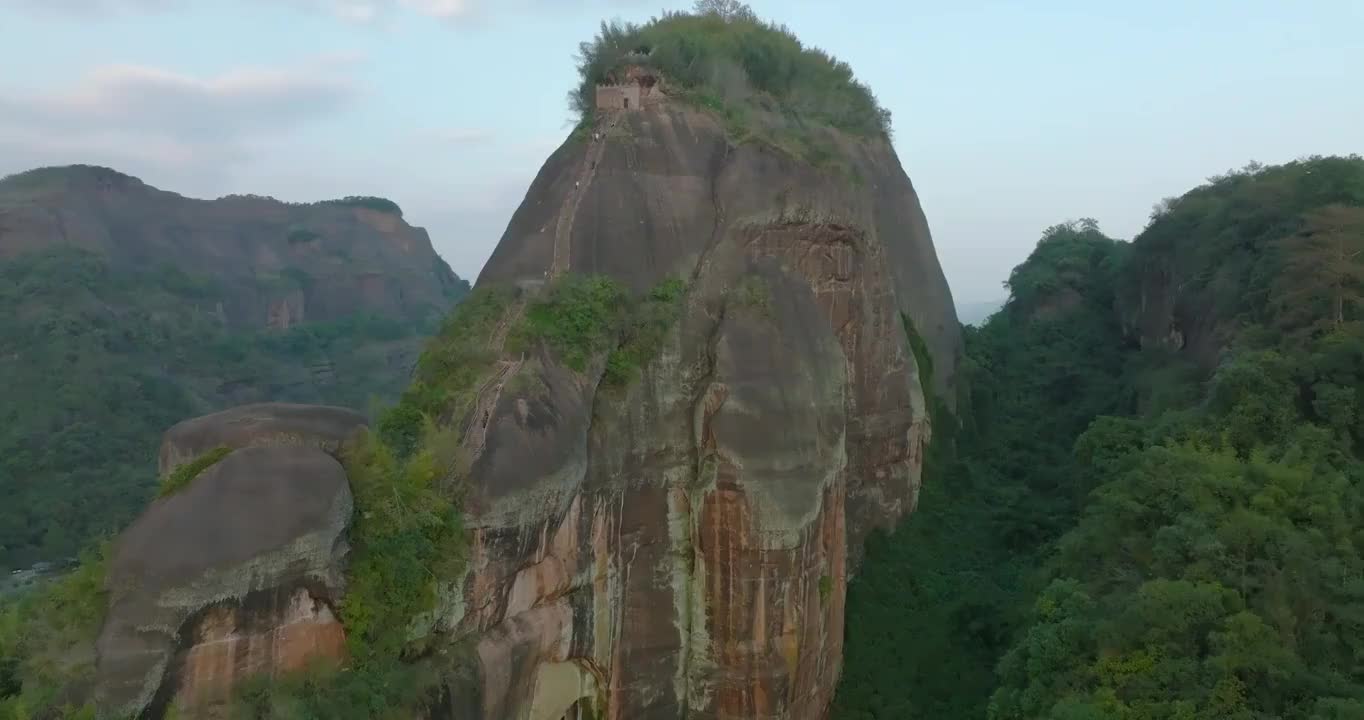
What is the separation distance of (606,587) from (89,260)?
43556 millimetres

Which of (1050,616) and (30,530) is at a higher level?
(1050,616)

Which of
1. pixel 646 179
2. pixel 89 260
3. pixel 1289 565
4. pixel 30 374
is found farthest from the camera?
pixel 89 260

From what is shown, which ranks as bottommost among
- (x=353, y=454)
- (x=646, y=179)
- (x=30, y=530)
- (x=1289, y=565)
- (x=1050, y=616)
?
(x=30, y=530)

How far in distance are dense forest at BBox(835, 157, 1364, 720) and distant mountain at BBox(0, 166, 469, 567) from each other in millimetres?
24302

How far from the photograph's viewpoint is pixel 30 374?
34531mm

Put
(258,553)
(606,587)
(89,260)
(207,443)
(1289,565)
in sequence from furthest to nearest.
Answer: (89,260), (606,587), (1289,565), (207,443), (258,553)

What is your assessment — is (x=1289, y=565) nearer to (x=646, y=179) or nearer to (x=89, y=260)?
(x=646, y=179)

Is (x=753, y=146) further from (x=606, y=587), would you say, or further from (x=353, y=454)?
(x=353, y=454)

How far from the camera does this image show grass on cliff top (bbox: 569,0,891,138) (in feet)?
50.6

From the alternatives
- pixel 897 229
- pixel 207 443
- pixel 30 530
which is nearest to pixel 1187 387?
pixel 897 229

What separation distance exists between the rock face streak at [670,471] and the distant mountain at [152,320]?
22.4m

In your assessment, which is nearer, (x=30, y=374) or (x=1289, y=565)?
(x=1289, y=565)

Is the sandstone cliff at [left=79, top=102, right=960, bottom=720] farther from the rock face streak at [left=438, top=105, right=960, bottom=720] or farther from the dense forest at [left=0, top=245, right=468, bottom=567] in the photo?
the dense forest at [left=0, top=245, right=468, bottom=567]

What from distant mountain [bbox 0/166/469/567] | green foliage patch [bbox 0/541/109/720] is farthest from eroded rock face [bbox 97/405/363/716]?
distant mountain [bbox 0/166/469/567]
